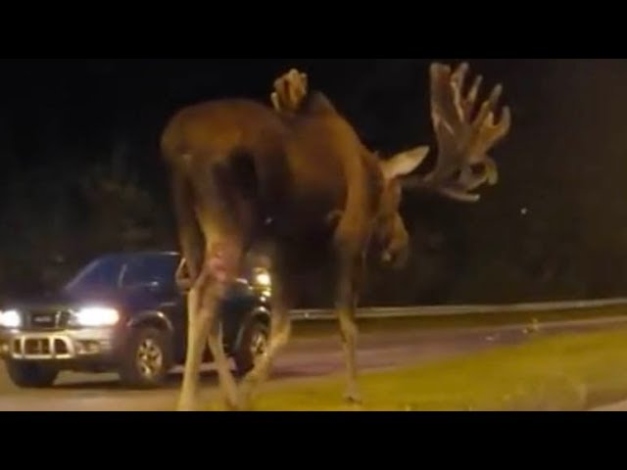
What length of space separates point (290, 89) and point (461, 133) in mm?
780

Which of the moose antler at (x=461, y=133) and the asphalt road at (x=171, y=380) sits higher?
the moose antler at (x=461, y=133)

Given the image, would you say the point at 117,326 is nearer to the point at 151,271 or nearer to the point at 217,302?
the point at 151,271

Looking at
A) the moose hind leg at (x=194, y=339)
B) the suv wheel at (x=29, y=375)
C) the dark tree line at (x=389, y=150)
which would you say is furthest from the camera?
the dark tree line at (x=389, y=150)

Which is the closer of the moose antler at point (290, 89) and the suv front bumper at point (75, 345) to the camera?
the suv front bumper at point (75, 345)

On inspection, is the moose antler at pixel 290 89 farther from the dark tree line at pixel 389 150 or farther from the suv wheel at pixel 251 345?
the suv wheel at pixel 251 345

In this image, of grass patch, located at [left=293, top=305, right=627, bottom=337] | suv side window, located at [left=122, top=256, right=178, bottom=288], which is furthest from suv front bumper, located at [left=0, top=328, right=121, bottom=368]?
grass patch, located at [left=293, top=305, right=627, bottom=337]

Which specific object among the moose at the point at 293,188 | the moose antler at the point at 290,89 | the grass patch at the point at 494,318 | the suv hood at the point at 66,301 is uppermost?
the moose antler at the point at 290,89

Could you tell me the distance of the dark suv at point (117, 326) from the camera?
295 inches

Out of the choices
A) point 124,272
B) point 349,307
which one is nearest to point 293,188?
point 349,307

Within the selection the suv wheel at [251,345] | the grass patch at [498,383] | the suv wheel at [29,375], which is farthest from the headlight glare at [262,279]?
the suv wheel at [29,375]

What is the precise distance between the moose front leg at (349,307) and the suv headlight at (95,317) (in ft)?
3.17

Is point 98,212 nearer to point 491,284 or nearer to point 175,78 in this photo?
point 175,78

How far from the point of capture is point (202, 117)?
24.8 feet
